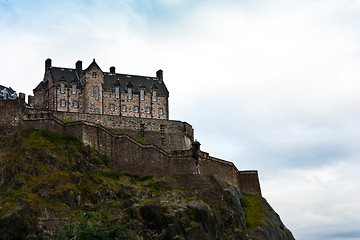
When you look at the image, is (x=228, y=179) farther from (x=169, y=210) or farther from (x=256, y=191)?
(x=169, y=210)

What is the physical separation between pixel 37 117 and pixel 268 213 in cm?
3441

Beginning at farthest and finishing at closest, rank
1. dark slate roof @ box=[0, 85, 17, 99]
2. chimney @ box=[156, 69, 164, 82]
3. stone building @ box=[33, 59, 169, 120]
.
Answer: dark slate roof @ box=[0, 85, 17, 99]
chimney @ box=[156, 69, 164, 82]
stone building @ box=[33, 59, 169, 120]

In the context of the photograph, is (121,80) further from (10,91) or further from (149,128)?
(10,91)

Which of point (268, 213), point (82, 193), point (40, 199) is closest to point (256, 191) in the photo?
point (268, 213)

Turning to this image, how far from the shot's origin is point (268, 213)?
76750 millimetres

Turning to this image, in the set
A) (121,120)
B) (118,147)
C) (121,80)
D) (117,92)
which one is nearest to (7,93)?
(121,80)

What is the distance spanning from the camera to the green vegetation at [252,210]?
237ft

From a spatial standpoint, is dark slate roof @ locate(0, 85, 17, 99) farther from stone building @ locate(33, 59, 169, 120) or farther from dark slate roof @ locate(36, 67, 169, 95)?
dark slate roof @ locate(36, 67, 169, 95)

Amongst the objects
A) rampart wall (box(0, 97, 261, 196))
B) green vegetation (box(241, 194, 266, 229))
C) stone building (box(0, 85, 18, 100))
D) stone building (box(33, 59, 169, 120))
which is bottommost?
green vegetation (box(241, 194, 266, 229))

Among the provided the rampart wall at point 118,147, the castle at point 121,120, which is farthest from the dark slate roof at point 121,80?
the rampart wall at point 118,147

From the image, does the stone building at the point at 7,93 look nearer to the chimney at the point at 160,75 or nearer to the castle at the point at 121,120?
the castle at the point at 121,120

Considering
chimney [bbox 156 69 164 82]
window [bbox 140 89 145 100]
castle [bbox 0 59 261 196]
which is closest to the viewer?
castle [bbox 0 59 261 196]

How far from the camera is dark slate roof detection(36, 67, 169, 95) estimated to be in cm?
8425

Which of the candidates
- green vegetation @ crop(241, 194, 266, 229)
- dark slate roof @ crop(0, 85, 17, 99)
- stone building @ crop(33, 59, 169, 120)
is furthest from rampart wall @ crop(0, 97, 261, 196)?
dark slate roof @ crop(0, 85, 17, 99)
